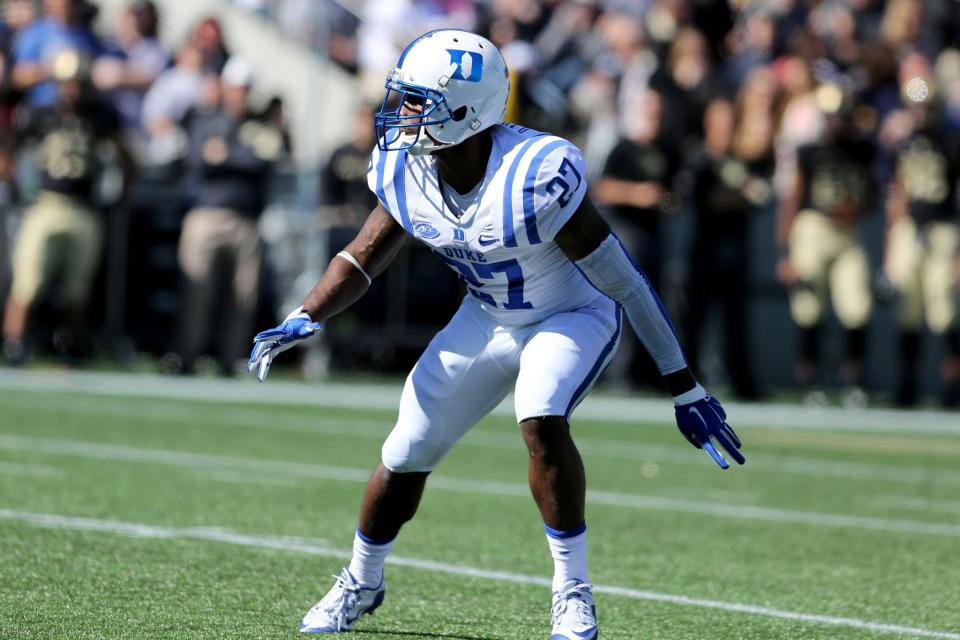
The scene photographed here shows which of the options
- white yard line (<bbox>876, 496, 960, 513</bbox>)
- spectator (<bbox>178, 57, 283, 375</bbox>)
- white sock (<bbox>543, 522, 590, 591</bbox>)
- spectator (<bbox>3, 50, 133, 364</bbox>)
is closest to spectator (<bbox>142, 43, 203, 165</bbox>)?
spectator (<bbox>178, 57, 283, 375</bbox>)

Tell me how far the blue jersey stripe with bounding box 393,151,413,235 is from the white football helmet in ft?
0.28

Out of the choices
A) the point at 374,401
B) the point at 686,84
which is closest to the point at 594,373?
the point at 374,401

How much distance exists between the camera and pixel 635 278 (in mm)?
4242

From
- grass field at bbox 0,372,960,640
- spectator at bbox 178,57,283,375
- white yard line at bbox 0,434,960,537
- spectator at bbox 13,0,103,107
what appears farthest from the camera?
spectator at bbox 13,0,103,107

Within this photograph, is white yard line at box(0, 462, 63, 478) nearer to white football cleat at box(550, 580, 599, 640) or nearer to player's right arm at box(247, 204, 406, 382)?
player's right arm at box(247, 204, 406, 382)

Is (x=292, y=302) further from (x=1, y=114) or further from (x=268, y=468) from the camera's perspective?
(x=268, y=468)

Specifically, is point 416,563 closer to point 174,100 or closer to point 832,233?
point 832,233

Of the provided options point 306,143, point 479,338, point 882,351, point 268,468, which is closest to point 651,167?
point 882,351

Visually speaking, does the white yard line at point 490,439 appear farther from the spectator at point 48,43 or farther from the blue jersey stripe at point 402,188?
the blue jersey stripe at point 402,188

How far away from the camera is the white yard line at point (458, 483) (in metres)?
6.70

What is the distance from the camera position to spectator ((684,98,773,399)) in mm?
12234

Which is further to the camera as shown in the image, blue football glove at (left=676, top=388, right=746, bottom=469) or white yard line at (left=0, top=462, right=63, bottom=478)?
white yard line at (left=0, top=462, right=63, bottom=478)

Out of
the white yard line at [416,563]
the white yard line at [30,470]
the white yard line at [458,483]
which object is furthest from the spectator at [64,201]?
the white yard line at [416,563]

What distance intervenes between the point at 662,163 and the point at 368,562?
8.01m
